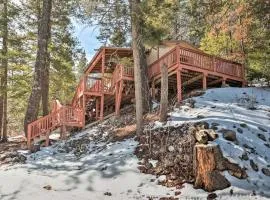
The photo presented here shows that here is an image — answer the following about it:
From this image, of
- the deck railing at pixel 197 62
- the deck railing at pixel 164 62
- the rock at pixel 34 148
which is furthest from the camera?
the deck railing at pixel 164 62

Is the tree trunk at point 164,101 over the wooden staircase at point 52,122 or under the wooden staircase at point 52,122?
over

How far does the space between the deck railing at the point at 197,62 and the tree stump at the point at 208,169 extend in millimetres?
8552

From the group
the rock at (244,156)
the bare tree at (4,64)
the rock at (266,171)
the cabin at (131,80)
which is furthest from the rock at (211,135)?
the bare tree at (4,64)

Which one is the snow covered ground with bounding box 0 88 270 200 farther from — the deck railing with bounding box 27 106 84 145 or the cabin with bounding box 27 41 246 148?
the cabin with bounding box 27 41 246 148

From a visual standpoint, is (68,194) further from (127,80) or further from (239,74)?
(239,74)

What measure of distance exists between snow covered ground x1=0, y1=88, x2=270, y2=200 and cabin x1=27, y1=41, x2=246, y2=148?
165cm

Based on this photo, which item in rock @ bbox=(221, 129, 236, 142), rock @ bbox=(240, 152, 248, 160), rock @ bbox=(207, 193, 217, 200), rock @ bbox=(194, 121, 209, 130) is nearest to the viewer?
rock @ bbox=(207, 193, 217, 200)

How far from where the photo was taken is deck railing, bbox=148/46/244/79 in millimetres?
18797

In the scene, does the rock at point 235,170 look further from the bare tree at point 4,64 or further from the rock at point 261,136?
the bare tree at point 4,64

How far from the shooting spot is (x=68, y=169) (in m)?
13.0

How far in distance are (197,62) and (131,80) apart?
3655 millimetres

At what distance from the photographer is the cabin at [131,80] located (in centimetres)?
1833

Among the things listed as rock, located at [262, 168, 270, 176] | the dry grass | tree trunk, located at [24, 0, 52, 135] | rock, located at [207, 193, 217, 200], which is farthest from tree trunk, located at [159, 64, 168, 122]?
tree trunk, located at [24, 0, 52, 135]

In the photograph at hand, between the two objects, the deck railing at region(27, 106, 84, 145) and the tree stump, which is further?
the deck railing at region(27, 106, 84, 145)
